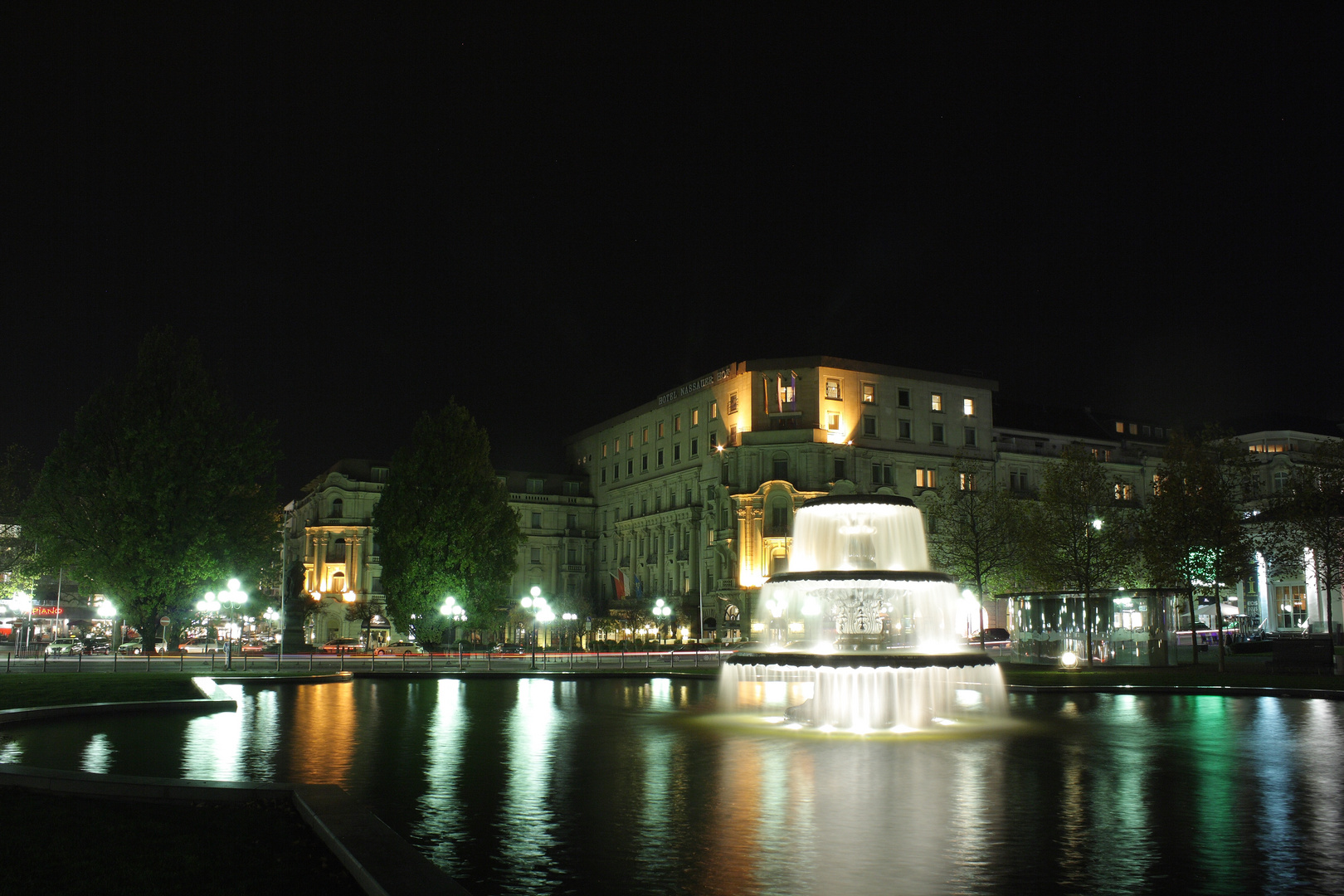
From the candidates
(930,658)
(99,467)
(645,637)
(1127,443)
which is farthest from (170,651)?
(1127,443)

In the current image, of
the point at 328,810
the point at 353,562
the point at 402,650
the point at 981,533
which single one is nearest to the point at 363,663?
the point at 402,650

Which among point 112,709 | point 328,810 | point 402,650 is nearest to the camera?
point 328,810

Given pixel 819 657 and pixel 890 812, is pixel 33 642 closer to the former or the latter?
pixel 819 657

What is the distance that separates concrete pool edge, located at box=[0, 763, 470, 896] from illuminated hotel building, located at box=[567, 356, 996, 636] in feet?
206

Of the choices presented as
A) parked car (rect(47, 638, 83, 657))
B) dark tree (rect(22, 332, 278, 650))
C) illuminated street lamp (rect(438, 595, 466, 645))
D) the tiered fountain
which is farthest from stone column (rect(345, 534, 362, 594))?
the tiered fountain

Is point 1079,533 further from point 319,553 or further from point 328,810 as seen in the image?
point 319,553

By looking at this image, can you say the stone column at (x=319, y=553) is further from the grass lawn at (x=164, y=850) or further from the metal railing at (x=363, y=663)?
the grass lawn at (x=164, y=850)

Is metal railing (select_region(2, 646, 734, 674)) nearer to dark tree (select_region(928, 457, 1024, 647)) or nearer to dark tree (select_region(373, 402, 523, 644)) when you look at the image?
dark tree (select_region(373, 402, 523, 644))

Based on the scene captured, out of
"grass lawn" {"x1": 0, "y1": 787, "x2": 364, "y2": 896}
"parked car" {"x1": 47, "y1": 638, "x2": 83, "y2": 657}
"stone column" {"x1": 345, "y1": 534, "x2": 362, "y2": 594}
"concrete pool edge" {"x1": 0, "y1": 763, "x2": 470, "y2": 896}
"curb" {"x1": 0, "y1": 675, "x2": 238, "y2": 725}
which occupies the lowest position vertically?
"parked car" {"x1": 47, "y1": 638, "x2": 83, "y2": 657}

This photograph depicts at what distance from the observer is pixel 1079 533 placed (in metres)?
45.5

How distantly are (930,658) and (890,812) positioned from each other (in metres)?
9.28

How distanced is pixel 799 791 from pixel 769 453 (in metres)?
66.4

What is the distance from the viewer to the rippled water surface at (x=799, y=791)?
29.1 feet

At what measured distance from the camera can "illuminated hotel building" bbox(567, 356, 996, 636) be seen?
7794 centimetres
